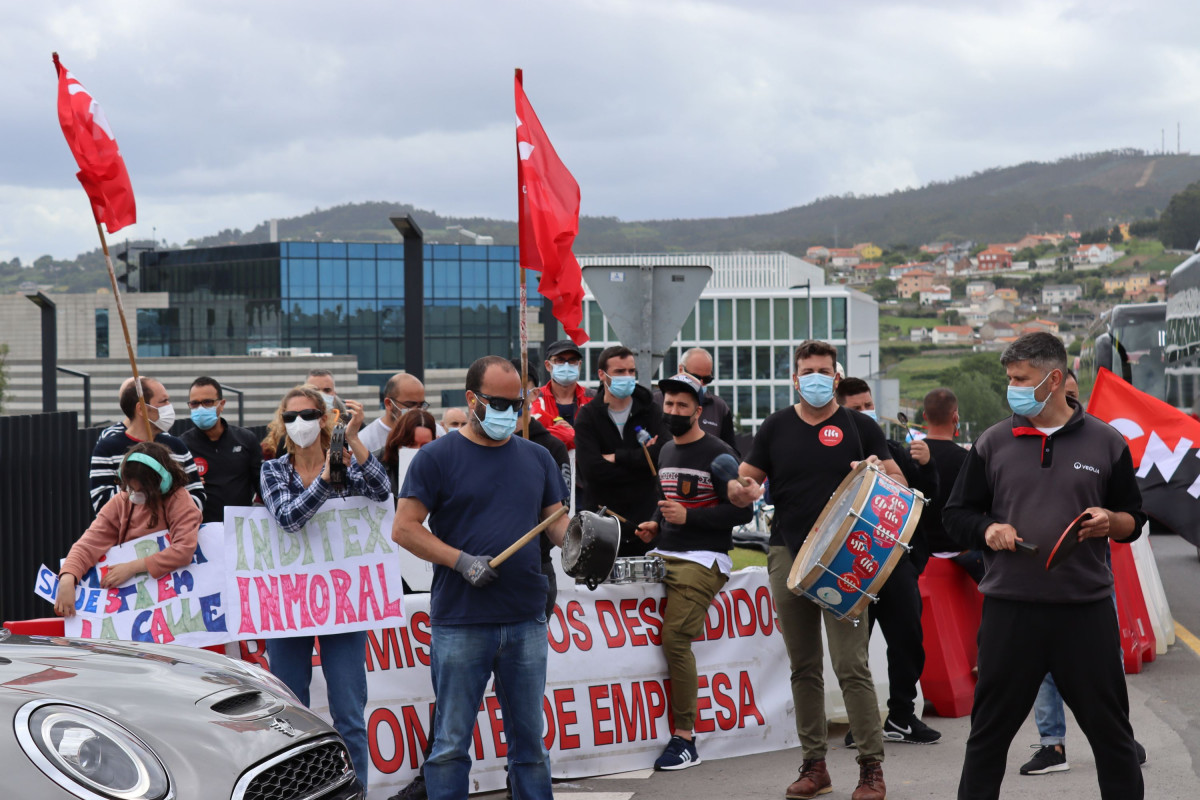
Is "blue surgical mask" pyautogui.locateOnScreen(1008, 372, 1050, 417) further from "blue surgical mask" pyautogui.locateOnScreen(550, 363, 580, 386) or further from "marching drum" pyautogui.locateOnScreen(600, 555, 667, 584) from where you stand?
"blue surgical mask" pyautogui.locateOnScreen(550, 363, 580, 386)

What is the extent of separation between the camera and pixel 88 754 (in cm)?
354

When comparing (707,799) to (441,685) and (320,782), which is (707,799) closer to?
(441,685)

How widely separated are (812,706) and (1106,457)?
216cm

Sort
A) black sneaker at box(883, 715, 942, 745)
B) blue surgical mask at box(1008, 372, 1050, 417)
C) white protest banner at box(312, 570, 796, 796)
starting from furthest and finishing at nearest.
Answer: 1. black sneaker at box(883, 715, 942, 745)
2. white protest banner at box(312, 570, 796, 796)
3. blue surgical mask at box(1008, 372, 1050, 417)

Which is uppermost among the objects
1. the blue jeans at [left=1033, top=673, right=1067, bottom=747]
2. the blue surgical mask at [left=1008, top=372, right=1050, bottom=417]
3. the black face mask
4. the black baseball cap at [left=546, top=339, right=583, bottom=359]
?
the black baseball cap at [left=546, top=339, right=583, bottom=359]

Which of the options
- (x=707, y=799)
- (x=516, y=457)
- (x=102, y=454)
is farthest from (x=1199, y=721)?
(x=102, y=454)

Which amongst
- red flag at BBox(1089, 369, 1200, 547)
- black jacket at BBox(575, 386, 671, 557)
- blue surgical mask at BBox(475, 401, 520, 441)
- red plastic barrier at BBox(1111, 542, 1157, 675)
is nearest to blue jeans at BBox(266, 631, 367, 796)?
blue surgical mask at BBox(475, 401, 520, 441)


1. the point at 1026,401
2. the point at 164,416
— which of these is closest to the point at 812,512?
the point at 1026,401

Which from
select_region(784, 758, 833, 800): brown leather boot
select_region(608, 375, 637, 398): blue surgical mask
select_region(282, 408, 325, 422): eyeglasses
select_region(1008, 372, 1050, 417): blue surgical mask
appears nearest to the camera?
select_region(1008, 372, 1050, 417): blue surgical mask

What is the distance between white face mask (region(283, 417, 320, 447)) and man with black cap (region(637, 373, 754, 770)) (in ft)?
6.25

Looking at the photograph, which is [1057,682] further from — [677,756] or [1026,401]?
[677,756]

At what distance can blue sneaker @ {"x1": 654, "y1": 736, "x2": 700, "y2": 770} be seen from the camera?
23.4 feet

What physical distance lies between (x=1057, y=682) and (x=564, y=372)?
4707mm

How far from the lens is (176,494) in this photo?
21.3 feet
